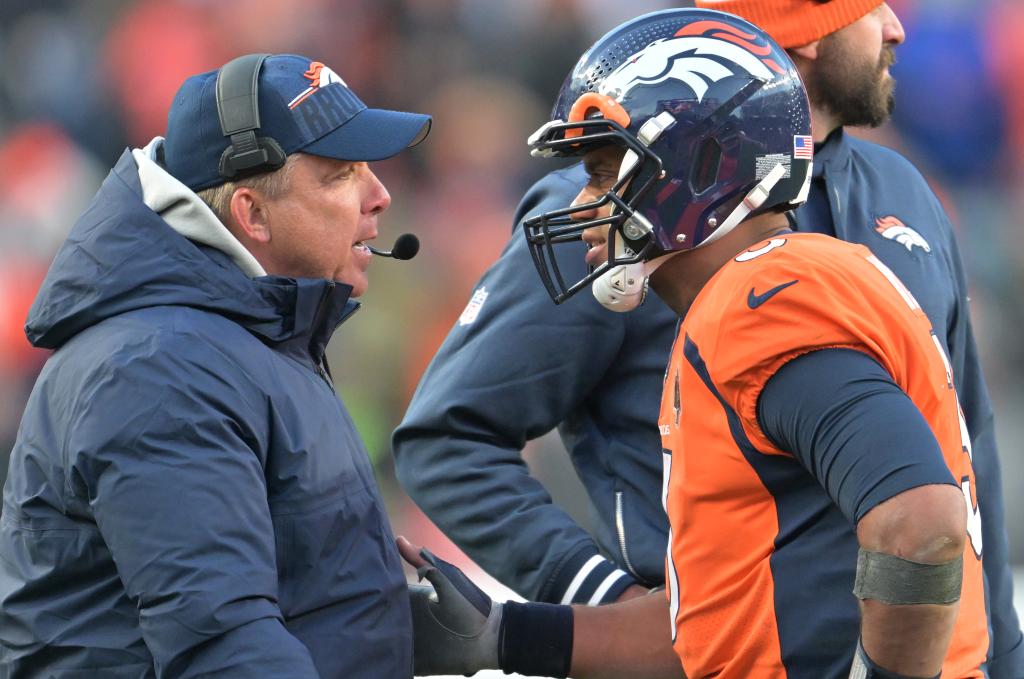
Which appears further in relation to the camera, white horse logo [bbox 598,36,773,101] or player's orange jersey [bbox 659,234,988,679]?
white horse logo [bbox 598,36,773,101]

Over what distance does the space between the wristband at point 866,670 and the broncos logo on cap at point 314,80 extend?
1260mm

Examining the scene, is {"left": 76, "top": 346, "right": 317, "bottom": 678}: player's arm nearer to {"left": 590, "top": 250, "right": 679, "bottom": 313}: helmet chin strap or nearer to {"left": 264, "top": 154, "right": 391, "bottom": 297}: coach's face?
{"left": 264, "top": 154, "right": 391, "bottom": 297}: coach's face

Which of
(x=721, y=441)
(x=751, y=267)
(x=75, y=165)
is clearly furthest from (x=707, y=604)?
(x=75, y=165)

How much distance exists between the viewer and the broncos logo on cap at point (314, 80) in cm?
236

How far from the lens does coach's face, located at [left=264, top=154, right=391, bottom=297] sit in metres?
2.38

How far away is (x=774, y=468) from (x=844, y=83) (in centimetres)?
133

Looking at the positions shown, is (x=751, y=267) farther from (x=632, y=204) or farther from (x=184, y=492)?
(x=184, y=492)

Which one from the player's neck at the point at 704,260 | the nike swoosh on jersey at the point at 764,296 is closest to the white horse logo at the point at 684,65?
the player's neck at the point at 704,260

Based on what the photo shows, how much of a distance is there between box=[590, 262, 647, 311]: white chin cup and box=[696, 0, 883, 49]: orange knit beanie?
0.93 m

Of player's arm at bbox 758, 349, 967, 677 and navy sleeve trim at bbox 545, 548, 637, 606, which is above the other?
player's arm at bbox 758, 349, 967, 677

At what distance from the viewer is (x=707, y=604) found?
2.10 meters

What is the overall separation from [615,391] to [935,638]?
1080 mm

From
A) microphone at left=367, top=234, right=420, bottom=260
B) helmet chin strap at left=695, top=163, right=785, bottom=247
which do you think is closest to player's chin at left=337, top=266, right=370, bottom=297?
microphone at left=367, top=234, right=420, bottom=260

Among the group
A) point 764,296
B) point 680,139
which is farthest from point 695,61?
point 764,296
